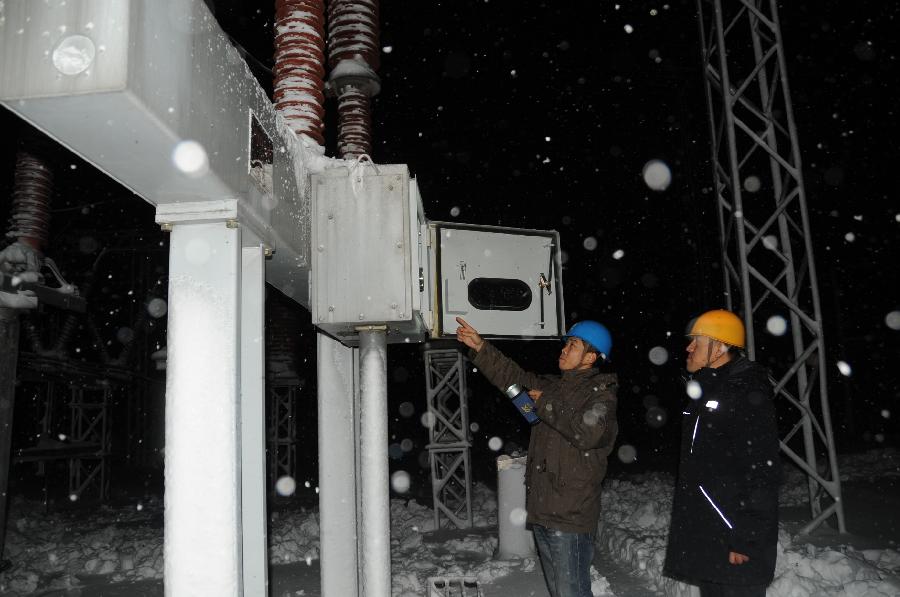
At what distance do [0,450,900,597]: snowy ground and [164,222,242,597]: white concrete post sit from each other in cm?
446

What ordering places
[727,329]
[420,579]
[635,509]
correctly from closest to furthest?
[727,329]
[420,579]
[635,509]

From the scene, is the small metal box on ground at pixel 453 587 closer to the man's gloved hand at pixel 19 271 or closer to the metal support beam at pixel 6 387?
the metal support beam at pixel 6 387

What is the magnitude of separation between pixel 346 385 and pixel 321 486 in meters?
0.66

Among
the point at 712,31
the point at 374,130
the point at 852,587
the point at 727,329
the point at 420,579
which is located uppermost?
the point at 374,130

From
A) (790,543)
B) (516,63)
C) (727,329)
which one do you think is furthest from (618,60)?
(727,329)

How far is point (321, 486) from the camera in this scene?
12.3 ft

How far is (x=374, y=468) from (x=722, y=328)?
2087mm

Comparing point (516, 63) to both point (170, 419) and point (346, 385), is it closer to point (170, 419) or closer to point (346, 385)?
point (346, 385)

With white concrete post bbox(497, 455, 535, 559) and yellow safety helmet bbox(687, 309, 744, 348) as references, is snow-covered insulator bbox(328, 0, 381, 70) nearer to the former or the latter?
yellow safety helmet bbox(687, 309, 744, 348)

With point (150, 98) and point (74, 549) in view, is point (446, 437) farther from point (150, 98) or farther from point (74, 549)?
point (150, 98)

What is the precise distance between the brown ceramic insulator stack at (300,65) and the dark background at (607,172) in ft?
23.3

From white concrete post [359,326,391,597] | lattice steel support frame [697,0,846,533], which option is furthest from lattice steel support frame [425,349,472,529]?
white concrete post [359,326,391,597]

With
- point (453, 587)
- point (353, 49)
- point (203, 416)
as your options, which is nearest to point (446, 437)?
point (453, 587)

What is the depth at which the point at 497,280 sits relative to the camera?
3.80 metres
